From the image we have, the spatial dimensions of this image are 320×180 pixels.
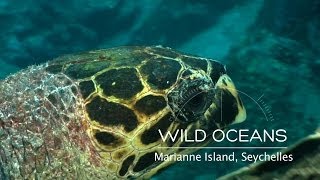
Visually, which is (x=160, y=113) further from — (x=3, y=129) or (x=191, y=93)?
(x=3, y=129)

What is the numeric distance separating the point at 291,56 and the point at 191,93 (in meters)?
4.98

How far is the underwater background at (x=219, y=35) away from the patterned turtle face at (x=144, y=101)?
3.96 metres

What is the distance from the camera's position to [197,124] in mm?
3131

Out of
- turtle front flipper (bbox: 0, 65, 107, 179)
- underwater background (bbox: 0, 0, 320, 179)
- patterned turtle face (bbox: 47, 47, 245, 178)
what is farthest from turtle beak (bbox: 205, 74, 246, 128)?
underwater background (bbox: 0, 0, 320, 179)

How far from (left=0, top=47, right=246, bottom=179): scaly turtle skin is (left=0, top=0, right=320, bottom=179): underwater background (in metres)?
4.04

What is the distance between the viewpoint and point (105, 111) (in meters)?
2.84

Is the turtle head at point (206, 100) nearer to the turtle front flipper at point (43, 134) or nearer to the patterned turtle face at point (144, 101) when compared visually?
the patterned turtle face at point (144, 101)

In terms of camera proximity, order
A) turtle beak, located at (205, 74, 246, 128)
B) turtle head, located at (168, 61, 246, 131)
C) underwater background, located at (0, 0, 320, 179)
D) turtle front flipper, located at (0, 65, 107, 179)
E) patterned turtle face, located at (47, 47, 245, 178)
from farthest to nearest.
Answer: underwater background, located at (0, 0, 320, 179), turtle beak, located at (205, 74, 246, 128), turtle head, located at (168, 61, 246, 131), patterned turtle face, located at (47, 47, 245, 178), turtle front flipper, located at (0, 65, 107, 179)

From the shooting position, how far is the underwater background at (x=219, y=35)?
24.4 feet

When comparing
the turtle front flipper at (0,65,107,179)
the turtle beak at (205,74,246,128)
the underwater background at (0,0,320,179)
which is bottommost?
the turtle front flipper at (0,65,107,179)

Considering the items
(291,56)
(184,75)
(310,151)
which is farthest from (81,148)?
(291,56)

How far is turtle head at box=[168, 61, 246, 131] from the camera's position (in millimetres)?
3033

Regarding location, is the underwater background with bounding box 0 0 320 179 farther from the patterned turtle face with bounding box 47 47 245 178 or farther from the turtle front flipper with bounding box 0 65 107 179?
the turtle front flipper with bounding box 0 65 107 179

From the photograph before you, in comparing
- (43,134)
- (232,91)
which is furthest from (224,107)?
(43,134)
